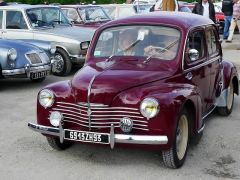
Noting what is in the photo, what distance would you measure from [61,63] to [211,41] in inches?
196

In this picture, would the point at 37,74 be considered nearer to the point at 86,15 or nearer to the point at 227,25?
the point at 86,15

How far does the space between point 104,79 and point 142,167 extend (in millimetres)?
1029

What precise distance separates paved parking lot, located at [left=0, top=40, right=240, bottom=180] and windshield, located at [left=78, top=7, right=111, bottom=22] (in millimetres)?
7538

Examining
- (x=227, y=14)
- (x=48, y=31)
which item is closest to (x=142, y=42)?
(x=48, y=31)

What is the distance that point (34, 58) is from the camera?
9.17 meters

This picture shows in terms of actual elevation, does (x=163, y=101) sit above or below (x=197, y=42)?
below

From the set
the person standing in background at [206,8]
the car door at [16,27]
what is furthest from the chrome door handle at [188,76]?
the person standing in background at [206,8]

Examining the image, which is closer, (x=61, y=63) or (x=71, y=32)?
(x=61, y=63)

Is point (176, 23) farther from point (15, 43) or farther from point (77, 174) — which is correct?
point (15, 43)

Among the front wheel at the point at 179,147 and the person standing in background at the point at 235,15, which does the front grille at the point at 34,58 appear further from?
the person standing in background at the point at 235,15

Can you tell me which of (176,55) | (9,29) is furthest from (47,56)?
(176,55)

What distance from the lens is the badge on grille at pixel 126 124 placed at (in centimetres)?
460

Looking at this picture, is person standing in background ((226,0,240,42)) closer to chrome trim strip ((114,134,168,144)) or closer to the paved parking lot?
the paved parking lot

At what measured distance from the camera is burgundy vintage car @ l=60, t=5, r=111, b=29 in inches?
531
